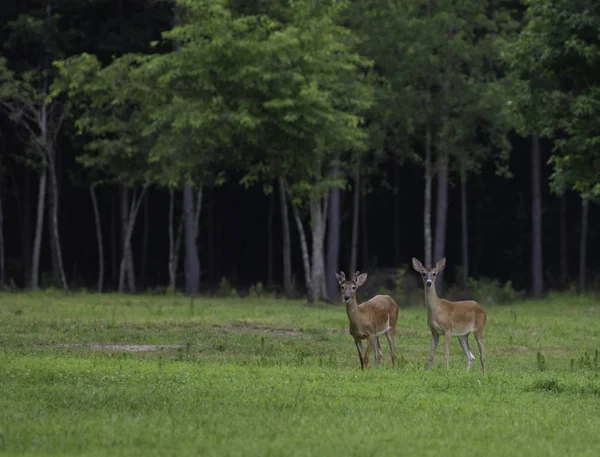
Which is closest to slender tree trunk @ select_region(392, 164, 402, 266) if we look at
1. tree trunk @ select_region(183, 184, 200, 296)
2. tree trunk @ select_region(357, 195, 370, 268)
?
tree trunk @ select_region(357, 195, 370, 268)

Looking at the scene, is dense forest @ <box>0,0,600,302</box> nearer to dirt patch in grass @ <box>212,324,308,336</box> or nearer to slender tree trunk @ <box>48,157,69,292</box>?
slender tree trunk @ <box>48,157,69,292</box>

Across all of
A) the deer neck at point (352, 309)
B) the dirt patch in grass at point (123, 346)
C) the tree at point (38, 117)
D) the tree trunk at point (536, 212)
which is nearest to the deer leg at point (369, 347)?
the deer neck at point (352, 309)

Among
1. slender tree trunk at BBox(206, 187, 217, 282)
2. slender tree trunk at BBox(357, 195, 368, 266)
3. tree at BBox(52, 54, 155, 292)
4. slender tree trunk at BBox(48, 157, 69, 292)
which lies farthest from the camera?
slender tree trunk at BBox(206, 187, 217, 282)

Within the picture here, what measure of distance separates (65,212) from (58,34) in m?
11.6

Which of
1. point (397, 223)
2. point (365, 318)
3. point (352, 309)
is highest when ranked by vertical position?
point (397, 223)

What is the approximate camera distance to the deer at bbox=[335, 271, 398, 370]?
57.1 ft

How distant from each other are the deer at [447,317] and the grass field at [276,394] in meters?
0.51

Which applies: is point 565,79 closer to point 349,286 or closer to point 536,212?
point 536,212

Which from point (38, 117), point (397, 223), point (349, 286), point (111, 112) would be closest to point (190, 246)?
point (111, 112)

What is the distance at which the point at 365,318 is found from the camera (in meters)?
17.6

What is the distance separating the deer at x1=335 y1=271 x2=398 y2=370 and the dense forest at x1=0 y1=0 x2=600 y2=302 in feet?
38.8

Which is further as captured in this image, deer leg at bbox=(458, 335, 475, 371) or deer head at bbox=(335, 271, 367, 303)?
deer leg at bbox=(458, 335, 475, 371)

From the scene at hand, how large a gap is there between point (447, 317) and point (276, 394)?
192 inches

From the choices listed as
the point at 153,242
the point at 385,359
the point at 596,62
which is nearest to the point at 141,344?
the point at 385,359
